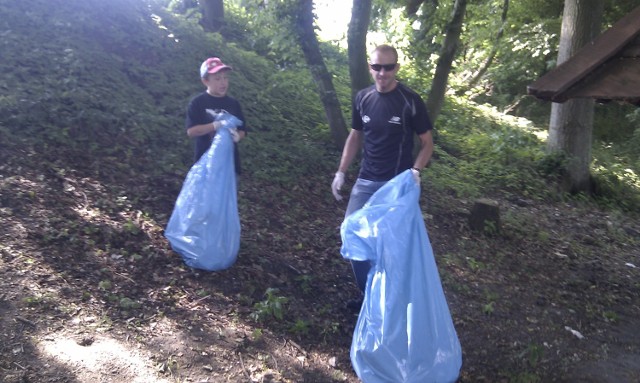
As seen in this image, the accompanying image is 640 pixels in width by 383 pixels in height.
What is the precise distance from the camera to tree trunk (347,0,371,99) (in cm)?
752

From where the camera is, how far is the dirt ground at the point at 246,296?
386cm

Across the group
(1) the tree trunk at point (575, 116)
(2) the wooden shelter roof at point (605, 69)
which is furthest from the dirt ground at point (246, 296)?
(1) the tree trunk at point (575, 116)

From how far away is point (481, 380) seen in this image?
420cm

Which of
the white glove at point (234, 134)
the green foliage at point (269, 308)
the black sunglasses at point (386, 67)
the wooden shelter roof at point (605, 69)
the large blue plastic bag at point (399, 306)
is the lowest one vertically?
the green foliage at point (269, 308)

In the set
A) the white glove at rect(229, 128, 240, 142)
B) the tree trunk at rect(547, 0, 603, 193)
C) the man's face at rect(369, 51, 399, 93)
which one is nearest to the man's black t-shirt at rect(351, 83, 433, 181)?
the man's face at rect(369, 51, 399, 93)

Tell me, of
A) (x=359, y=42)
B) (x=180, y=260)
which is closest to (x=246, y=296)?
(x=180, y=260)

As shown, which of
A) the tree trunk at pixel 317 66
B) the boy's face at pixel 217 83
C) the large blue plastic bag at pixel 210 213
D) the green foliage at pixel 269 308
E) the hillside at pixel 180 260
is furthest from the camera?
the tree trunk at pixel 317 66

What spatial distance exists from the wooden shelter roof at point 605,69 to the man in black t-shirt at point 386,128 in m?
1.22

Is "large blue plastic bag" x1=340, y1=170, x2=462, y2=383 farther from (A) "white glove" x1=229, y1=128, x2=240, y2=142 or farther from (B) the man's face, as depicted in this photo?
(A) "white glove" x1=229, y1=128, x2=240, y2=142

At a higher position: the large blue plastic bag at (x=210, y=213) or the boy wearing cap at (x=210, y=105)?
the boy wearing cap at (x=210, y=105)

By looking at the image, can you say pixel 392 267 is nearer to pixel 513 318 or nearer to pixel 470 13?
pixel 513 318

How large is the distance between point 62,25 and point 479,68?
1142 centimetres

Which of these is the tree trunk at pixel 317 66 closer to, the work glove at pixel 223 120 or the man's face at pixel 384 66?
the work glove at pixel 223 120

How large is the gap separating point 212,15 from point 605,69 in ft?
30.7
